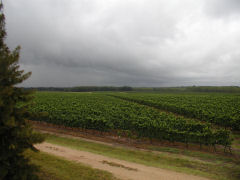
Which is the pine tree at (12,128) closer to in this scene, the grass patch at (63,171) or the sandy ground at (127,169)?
the grass patch at (63,171)

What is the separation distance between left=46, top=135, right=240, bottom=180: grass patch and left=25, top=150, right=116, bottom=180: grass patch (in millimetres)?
4318

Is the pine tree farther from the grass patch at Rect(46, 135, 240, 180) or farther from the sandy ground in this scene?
the grass patch at Rect(46, 135, 240, 180)

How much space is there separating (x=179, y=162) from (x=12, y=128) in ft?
40.5

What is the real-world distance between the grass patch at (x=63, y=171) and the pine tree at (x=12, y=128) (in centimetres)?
262

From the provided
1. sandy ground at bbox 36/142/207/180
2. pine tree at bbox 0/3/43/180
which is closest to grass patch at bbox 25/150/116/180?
sandy ground at bbox 36/142/207/180

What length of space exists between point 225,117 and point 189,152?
14.4 metres

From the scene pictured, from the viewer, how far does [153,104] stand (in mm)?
45344

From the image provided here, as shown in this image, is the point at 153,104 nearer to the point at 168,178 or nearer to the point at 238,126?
the point at 238,126

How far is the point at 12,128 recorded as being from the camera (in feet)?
17.1

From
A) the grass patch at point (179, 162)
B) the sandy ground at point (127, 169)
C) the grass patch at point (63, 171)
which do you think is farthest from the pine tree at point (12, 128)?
the grass patch at point (179, 162)

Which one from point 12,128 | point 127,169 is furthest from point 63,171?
point 12,128

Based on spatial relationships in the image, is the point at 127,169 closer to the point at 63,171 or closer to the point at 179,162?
the point at 63,171

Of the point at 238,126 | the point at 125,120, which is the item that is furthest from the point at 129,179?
the point at 238,126

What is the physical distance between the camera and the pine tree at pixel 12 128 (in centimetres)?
500
